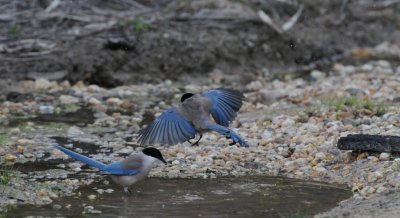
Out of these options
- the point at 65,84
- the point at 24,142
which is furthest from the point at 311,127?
the point at 65,84

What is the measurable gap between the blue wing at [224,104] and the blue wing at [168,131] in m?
0.42

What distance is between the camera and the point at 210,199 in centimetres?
695

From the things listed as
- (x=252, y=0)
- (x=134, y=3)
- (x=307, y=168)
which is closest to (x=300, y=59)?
(x=252, y=0)

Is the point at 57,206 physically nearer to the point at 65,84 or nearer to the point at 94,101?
the point at 94,101

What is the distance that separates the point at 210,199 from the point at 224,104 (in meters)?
1.78

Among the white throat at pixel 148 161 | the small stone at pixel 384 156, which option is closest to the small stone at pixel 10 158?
the white throat at pixel 148 161

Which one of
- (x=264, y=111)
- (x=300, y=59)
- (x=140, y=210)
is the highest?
(x=300, y=59)

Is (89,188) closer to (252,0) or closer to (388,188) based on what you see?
(388,188)

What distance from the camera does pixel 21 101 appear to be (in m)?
11.0

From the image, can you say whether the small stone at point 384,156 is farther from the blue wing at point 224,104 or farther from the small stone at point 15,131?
the small stone at point 15,131

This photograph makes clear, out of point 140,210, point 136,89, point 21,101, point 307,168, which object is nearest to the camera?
point 140,210

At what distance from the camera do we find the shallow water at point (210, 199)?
646 cm

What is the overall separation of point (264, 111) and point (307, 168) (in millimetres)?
2575

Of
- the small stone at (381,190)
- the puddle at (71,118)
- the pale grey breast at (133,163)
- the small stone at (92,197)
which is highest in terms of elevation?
the puddle at (71,118)
